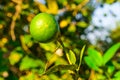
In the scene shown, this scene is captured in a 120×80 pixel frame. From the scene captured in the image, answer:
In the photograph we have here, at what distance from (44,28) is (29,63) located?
1461 millimetres

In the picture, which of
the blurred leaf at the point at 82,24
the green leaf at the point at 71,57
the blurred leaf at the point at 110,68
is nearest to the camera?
the green leaf at the point at 71,57

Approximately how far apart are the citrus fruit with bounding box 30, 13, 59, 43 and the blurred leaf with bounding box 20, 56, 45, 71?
4.68ft

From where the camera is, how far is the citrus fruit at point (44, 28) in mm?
973

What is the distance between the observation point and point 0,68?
165 cm

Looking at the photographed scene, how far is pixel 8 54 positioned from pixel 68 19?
0.64 metres

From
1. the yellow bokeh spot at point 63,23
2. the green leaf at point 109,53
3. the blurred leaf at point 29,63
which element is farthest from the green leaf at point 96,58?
the yellow bokeh spot at point 63,23

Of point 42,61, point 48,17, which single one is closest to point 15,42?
point 42,61

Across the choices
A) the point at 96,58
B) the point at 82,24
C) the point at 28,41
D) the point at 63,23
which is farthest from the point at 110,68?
the point at 82,24

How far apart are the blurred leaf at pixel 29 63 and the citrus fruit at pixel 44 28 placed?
1.43 metres

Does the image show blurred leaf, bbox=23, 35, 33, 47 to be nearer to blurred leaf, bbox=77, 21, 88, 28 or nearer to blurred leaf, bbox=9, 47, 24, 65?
blurred leaf, bbox=9, 47, 24, 65

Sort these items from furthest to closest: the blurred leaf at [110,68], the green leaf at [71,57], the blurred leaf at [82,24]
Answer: the blurred leaf at [82,24]
the blurred leaf at [110,68]
the green leaf at [71,57]

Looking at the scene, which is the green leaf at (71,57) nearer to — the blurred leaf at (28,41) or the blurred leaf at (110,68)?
the blurred leaf at (110,68)

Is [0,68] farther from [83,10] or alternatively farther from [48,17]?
[83,10]

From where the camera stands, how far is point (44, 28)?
1.00m
